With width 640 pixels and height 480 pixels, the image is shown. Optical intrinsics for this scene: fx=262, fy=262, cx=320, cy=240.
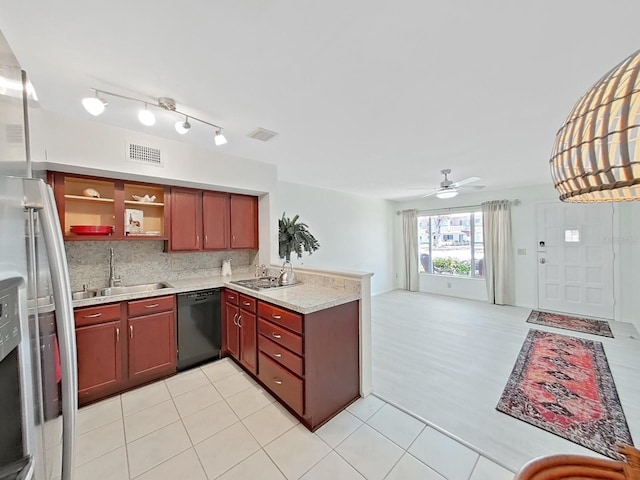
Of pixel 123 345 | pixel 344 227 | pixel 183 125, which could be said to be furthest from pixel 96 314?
pixel 344 227

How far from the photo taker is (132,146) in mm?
2502

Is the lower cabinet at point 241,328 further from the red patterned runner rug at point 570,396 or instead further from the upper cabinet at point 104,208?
the red patterned runner rug at point 570,396

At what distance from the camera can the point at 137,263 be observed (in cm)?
296

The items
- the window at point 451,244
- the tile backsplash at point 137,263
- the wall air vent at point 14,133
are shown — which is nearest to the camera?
the wall air vent at point 14,133

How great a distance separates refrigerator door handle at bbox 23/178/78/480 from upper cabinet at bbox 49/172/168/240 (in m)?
2.21

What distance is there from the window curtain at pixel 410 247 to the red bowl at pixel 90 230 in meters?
6.01

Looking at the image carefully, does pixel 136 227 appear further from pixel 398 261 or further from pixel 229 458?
pixel 398 261

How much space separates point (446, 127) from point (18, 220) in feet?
9.23

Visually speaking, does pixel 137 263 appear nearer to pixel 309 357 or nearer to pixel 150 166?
pixel 150 166

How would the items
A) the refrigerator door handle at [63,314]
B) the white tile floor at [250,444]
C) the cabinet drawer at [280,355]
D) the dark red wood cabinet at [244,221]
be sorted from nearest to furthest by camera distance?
the refrigerator door handle at [63,314] < the white tile floor at [250,444] < the cabinet drawer at [280,355] < the dark red wood cabinet at [244,221]

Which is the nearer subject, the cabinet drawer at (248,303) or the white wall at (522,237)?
the cabinet drawer at (248,303)

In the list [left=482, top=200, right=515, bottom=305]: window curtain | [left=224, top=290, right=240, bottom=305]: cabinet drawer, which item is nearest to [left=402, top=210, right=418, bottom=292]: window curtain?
[left=482, top=200, right=515, bottom=305]: window curtain

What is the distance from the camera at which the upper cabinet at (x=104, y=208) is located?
7.92ft

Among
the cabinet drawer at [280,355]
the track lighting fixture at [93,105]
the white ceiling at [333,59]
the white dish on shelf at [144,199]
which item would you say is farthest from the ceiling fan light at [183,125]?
the cabinet drawer at [280,355]
